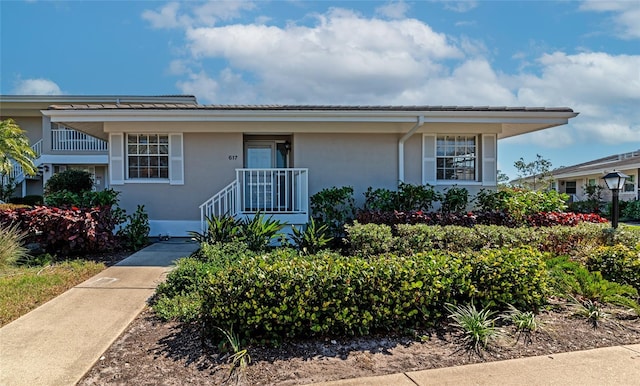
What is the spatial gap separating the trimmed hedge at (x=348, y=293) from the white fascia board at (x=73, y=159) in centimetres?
1592

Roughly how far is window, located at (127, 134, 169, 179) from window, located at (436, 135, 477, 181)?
6.88 meters

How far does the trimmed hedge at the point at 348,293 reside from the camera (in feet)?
10.4

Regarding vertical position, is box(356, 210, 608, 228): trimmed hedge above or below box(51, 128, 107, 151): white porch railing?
below

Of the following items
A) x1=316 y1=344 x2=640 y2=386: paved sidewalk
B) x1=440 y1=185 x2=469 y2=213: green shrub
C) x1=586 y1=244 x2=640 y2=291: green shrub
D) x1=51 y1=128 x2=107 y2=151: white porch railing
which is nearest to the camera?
x1=316 y1=344 x2=640 y2=386: paved sidewalk

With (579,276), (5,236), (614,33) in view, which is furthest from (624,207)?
(5,236)

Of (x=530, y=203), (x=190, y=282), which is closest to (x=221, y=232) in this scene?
(x=190, y=282)

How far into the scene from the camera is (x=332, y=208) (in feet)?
27.3

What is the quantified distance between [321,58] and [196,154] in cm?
412

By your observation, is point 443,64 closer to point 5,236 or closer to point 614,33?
point 614,33

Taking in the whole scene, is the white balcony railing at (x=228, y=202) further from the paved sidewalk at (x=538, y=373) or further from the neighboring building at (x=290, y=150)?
the paved sidewalk at (x=538, y=373)

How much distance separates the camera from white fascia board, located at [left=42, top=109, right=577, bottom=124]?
8125 millimetres

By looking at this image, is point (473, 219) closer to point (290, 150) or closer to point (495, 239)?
point (495, 239)

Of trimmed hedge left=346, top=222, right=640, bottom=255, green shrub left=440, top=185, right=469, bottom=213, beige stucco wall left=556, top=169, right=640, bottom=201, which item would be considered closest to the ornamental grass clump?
trimmed hedge left=346, top=222, right=640, bottom=255

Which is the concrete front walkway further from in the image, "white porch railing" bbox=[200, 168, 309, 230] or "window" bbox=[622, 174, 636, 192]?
"window" bbox=[622, 174, 636, 192]
